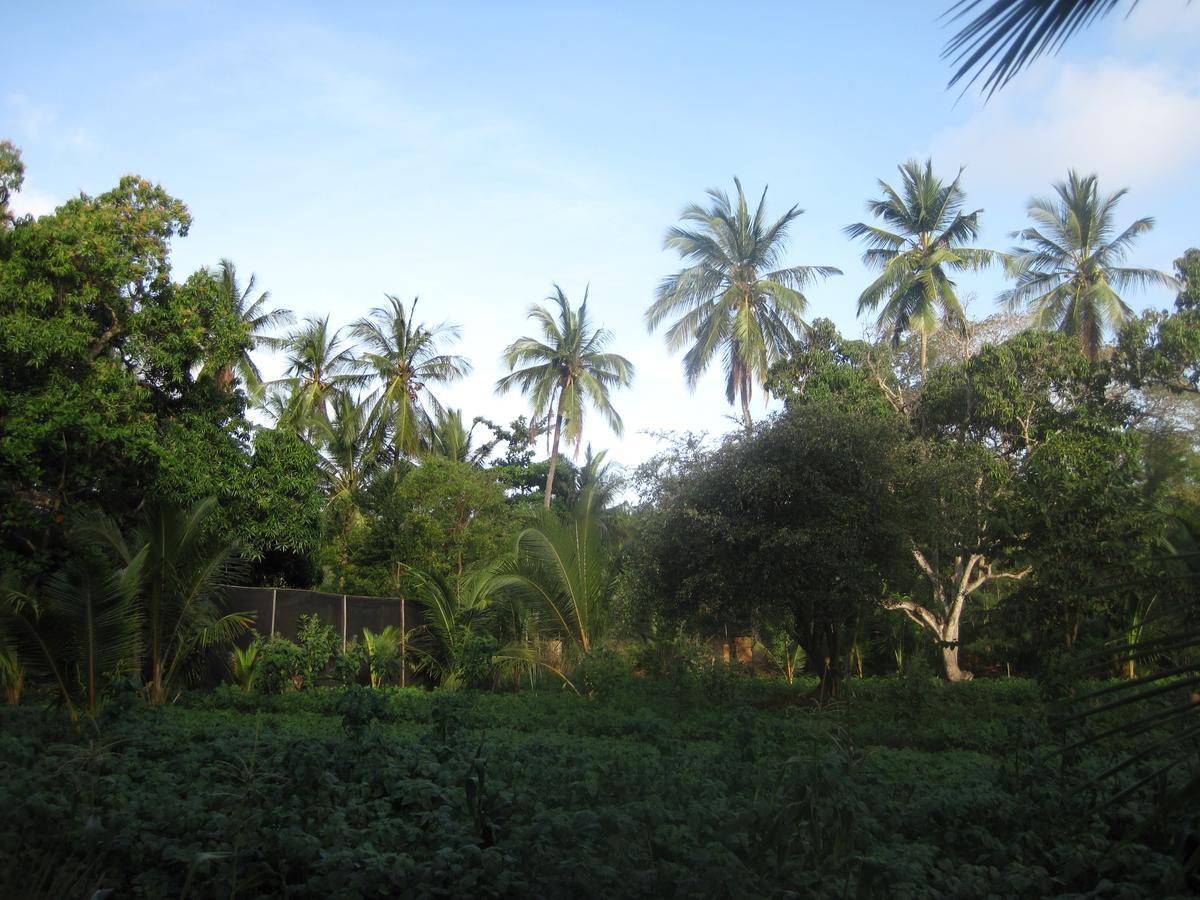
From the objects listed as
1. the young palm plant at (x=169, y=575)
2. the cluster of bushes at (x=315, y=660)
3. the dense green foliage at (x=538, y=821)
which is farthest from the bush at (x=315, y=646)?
the dense green foliage at (x=538, y=821)

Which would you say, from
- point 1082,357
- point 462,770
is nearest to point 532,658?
point 462,770

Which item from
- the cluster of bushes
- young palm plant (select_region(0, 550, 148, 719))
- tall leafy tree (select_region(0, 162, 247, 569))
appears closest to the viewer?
young palm plant (select_region(0, 550, 148, 719))

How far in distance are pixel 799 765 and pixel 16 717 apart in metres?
6.20

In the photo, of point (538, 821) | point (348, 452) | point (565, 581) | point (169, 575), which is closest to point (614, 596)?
point (565, 581)

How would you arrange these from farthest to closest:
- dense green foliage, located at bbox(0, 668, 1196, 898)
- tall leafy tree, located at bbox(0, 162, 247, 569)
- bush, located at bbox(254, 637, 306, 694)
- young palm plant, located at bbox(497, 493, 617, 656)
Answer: young palm plant, located at bbox(497, 493, 617, 656) → bush, located at bbox(254, 637, 306, 694) → tall leafy tree, located at bbox(0, 162, 247, 569) → dense green foliage, located at bbox(0, 668, 1196, 898)

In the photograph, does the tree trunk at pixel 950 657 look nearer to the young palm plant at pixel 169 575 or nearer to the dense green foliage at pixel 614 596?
the dense green foliage at pixel 614 596

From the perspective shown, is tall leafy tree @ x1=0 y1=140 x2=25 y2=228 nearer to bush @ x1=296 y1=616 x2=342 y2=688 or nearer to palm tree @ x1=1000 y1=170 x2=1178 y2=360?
bush @ x1=296 y1=616 x2=342 y2=688

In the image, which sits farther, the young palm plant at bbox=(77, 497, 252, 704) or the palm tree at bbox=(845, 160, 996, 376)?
the palm tree at bbox=(845, 160, 996, 376)

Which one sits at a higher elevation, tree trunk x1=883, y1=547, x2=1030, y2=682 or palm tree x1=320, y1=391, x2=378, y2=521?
palm tree x1=320, y1=391, x2=378, y2=521

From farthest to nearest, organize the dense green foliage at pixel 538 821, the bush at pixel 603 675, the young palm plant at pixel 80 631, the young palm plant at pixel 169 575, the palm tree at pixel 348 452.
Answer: the palm tree at pixel 348 452 < the bush at pixel 603 675 < the young palm plant at pixel 169 575 < the young palm plant at pixel 80 631 < the dense green foliage at pixel 538 821

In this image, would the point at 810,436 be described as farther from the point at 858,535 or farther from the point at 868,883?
the point at 868,883

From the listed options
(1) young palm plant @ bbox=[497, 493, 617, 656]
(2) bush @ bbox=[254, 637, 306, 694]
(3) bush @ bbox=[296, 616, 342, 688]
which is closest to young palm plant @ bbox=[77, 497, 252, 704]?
(2) bush @ bbox=[254, 637, 306, 694]

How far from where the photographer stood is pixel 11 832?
381 cm

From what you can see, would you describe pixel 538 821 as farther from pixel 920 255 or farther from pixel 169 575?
pixel 920 255
